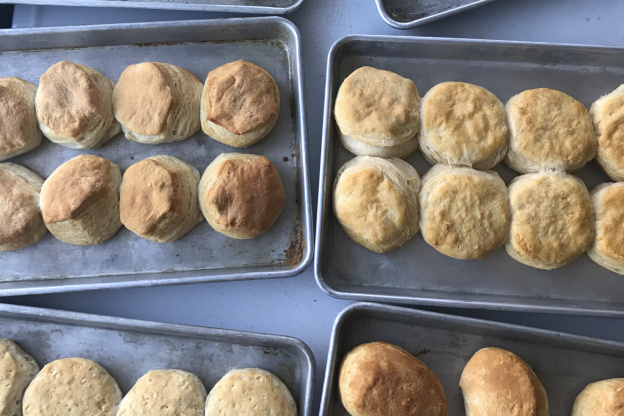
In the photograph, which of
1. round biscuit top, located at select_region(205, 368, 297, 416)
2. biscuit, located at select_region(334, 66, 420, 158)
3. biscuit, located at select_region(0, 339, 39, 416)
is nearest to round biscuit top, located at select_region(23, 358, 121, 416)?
biscuit, located at select_region(0, 339, 39, 416)

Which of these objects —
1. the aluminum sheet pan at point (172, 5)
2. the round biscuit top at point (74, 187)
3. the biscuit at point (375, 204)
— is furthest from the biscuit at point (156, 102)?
the biscuit at point (375, 204)

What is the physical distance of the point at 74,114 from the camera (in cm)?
208

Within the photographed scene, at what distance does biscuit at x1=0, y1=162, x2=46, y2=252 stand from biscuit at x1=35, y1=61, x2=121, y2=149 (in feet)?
0.84

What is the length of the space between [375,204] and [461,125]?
0.54m

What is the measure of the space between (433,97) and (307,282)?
109cm

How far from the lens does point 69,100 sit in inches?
83.0

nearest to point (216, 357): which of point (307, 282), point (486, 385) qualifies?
point (307, 282)

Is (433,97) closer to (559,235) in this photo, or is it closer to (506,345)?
(559,235)

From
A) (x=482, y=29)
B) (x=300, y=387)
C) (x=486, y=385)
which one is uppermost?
(x=482, y=29)

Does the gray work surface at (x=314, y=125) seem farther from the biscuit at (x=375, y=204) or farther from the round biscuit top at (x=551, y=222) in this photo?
the round biscuit top at (x=551, y=222)

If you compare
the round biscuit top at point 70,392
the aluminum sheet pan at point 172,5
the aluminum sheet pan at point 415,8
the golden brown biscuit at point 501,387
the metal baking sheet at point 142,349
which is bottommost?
the round biscuit top at point 70,392

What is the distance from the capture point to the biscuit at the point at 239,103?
209 centimetres

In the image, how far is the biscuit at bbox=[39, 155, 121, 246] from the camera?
79.8 inches

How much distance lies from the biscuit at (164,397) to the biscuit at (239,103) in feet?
3.71
